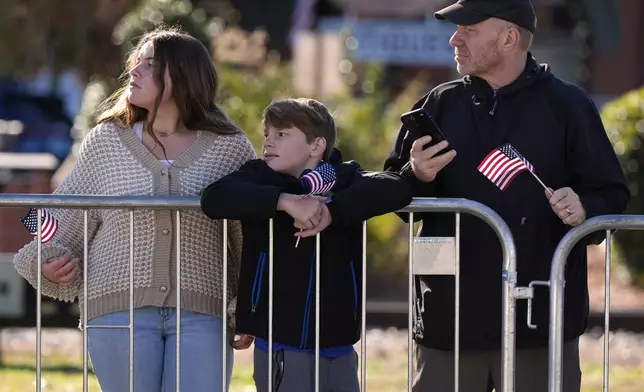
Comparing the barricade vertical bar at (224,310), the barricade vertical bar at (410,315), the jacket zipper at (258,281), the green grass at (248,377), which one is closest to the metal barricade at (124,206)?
the barricade vertical bar at (224,310)

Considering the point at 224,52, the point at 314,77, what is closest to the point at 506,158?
the point at 224,52

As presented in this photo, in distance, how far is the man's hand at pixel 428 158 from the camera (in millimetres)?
4570

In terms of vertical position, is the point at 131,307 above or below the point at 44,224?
below

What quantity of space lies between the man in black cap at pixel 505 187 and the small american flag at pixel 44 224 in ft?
4.34

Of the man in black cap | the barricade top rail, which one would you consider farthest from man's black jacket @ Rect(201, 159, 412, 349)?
the barricade top rail

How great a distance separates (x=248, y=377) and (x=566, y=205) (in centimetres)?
416

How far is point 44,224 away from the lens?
4812 mm

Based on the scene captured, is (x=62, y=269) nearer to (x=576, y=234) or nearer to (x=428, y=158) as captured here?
(x=428, y=158)

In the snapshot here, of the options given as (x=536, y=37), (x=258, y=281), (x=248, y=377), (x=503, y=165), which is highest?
(x=536, y=37)

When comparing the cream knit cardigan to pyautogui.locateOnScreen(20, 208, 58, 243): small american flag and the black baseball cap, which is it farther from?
the black baseball cap

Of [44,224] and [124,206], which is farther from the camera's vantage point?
[44,224]

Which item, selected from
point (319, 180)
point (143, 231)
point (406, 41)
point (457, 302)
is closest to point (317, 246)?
point (319, 180)

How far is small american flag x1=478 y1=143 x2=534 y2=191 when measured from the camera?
4.61 m

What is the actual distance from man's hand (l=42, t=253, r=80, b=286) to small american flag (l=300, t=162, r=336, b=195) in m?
0.91
